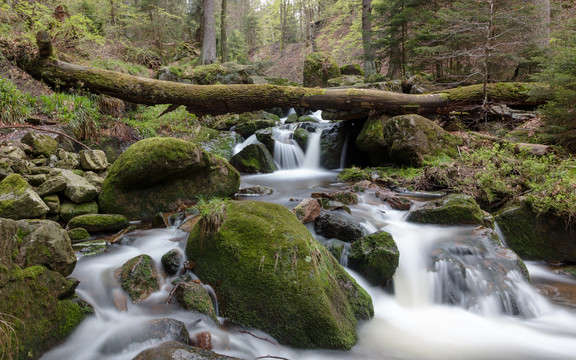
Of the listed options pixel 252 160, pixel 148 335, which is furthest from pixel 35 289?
pixel 252 160

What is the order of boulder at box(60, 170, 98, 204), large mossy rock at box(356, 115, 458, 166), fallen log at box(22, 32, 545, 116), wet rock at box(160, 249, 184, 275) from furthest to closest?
large mossy rock at box(356, 115, 458, 166) → fallen log at box(22, 32, 545, 116) → boulder at box(60, 170, 98, 204) → wet rock at box(160, 249, 184, 275)

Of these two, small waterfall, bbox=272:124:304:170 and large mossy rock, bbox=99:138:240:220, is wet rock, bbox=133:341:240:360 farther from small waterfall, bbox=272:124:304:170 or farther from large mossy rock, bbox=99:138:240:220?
small waterfall, bbox=272:124:304:170

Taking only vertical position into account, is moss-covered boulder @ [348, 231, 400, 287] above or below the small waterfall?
below

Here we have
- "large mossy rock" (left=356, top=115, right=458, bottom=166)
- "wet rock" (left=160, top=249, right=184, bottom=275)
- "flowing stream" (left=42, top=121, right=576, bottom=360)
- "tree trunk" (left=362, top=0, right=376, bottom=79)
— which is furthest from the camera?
"tree trunk" (left=362, top=0, right=376, bottom=79)

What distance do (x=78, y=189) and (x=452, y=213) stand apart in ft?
20.7

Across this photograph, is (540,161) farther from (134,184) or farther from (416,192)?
(134,184)

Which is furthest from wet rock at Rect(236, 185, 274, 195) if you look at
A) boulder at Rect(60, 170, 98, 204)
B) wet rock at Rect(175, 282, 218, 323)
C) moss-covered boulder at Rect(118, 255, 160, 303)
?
wet rock at Rect(175, 282, 218, 323)

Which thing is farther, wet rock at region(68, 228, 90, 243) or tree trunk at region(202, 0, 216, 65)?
tree trunk at region(202, 0, 216, 65)

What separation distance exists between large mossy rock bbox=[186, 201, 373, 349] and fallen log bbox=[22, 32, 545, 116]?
18.2 ft

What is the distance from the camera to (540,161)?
6.05 meters

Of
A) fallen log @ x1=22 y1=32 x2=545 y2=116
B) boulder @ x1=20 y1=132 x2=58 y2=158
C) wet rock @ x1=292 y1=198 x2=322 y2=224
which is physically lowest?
wet rock @ x1=292 y1=198 x2=322 y2=224

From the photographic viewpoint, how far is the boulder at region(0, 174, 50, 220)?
4.07 m

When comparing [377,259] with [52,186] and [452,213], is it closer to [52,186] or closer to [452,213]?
[452,213]

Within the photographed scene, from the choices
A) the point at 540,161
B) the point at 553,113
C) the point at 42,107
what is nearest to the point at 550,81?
the point at 553,113
